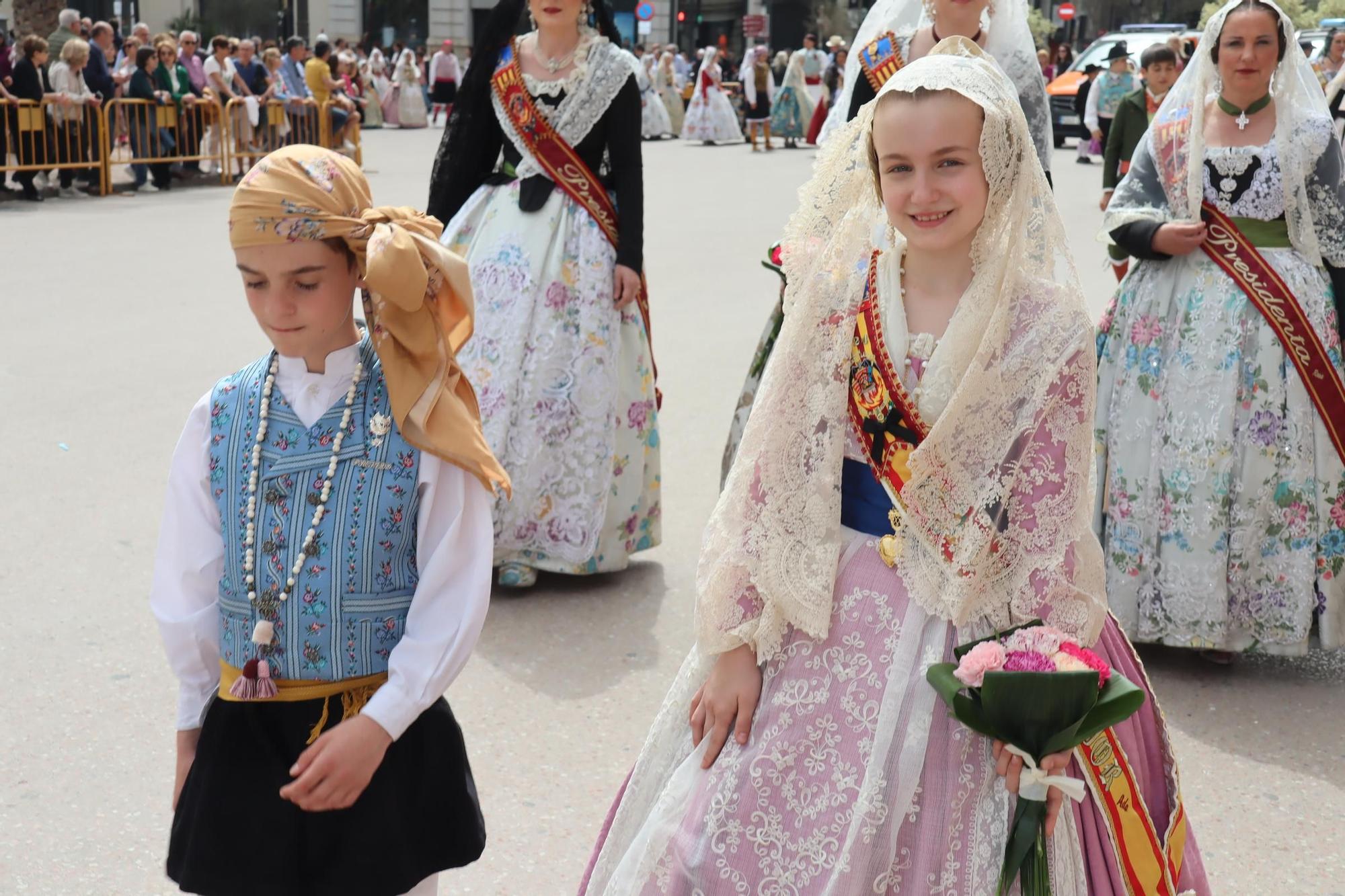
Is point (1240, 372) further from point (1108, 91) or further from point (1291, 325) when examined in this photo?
point (1108, 91)

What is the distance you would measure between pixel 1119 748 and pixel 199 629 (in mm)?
1397

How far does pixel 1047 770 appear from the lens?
6.95 ft

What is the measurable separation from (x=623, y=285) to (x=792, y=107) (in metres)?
21.3

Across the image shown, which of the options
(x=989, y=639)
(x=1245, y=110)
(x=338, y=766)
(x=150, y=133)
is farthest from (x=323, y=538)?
(x=150, y=133)

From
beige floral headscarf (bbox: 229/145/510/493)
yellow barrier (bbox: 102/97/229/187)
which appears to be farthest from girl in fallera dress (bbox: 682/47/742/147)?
beige floral headscarf (bbox: 229/145/510/493)

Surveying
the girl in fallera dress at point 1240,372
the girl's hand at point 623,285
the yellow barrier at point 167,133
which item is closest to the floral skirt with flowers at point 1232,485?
the girl in fallera dress at point 1240,372

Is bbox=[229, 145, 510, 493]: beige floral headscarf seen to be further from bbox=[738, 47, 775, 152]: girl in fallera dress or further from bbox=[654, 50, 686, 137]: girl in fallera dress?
bbox=[654, 50, 686, 137]: girl in fallera dress

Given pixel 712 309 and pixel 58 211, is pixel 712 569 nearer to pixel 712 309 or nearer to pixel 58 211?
pixel 712 309

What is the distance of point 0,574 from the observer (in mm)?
4770

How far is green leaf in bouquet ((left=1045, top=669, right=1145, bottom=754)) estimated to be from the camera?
207 centimetres

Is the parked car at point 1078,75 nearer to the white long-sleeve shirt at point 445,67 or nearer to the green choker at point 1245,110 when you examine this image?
the white long-sleeve shirt at point 445,67

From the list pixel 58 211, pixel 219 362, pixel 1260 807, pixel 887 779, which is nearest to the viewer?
pixel 887 779

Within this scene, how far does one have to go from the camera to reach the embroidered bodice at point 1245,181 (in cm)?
410

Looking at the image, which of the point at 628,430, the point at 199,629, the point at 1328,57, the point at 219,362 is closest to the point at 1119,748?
the point at 199,629
